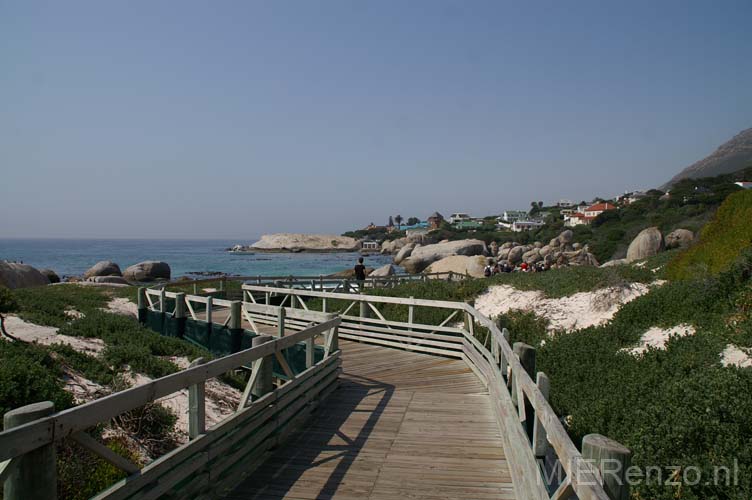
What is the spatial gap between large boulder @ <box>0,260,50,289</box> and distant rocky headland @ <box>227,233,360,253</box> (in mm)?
117130

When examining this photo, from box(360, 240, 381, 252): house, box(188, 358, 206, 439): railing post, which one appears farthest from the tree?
box(360, 240, 381, 252): house

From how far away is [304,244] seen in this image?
16025 cm

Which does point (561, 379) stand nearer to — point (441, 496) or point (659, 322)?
point (659, 322)

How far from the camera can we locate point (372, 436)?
21.6 feet

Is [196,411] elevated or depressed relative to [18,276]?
elevated

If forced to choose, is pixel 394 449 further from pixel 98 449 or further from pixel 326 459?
pixel 98 449

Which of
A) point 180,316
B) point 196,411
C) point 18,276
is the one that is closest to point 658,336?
point 196,411

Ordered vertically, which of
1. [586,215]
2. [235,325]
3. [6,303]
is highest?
[586,215]

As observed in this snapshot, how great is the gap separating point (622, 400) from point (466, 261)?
122 feet

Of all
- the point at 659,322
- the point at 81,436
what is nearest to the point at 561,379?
the point at 659,322

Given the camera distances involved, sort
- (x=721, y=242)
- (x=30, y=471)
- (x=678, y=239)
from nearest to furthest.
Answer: (x=30, y=471) → (x=721, y=242) → (x=678, y=239)

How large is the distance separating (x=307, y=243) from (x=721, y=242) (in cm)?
15050

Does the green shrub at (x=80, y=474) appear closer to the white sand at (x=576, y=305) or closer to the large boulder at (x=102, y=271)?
the white sand at (x=576, y=305)

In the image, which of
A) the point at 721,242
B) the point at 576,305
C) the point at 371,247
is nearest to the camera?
the point at 721,242
